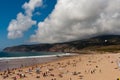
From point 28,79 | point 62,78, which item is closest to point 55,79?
point 62,78

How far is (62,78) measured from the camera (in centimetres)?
2011

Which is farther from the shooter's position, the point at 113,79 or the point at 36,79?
the point at 36,79

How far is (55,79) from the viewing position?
64.1ft

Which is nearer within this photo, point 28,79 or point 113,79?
point 113,79

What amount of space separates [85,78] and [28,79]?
15.5 ft

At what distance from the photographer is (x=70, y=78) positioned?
64.5 feet

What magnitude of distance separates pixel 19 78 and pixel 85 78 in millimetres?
5571

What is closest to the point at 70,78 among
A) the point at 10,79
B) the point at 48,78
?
the point at 48,78

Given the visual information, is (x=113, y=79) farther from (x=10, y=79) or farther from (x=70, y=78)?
A: (x=10, y=79)

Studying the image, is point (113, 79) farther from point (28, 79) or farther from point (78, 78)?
point (28, 79)

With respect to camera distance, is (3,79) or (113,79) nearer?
(113,79)

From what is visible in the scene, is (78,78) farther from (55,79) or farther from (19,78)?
(19,78)

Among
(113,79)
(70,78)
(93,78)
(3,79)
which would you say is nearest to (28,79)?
(3,79)

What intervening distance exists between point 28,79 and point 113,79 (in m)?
6.90
